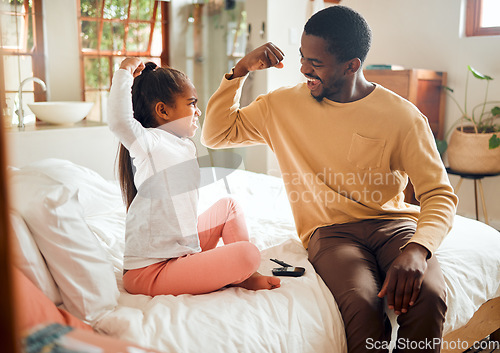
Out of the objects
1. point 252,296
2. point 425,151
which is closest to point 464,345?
point 425,151

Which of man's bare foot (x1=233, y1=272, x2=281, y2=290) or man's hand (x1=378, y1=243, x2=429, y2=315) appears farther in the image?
man's bare foot (x1=233, y1=272, x2=281, y2=290)

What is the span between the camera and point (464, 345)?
1.43 metres

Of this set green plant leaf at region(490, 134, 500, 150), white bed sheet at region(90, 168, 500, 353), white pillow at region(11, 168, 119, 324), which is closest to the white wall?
green plant leaf at region(490, 134, 500, 150)

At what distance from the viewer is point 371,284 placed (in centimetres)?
113

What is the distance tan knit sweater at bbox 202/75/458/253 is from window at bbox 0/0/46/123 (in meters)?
1.80

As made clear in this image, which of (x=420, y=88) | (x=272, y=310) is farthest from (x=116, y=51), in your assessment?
(x=272, y=310)

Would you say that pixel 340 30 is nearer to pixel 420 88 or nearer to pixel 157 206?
pixel 157 206

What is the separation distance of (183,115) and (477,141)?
7.13 feet

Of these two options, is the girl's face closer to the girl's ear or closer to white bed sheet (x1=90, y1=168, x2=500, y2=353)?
the girl's ear

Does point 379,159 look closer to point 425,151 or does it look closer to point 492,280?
point 425,151

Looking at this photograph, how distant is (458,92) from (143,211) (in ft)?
8.56

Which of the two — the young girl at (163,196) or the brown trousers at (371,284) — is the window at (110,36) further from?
the brown trousers at (371,284)

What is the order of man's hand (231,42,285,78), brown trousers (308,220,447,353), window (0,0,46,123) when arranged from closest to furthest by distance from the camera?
brown trousers (308,220,447,353), man's hand (231,42,285,78), window (0,0,46,123)

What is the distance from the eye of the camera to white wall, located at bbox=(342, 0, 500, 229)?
2.96 meters
